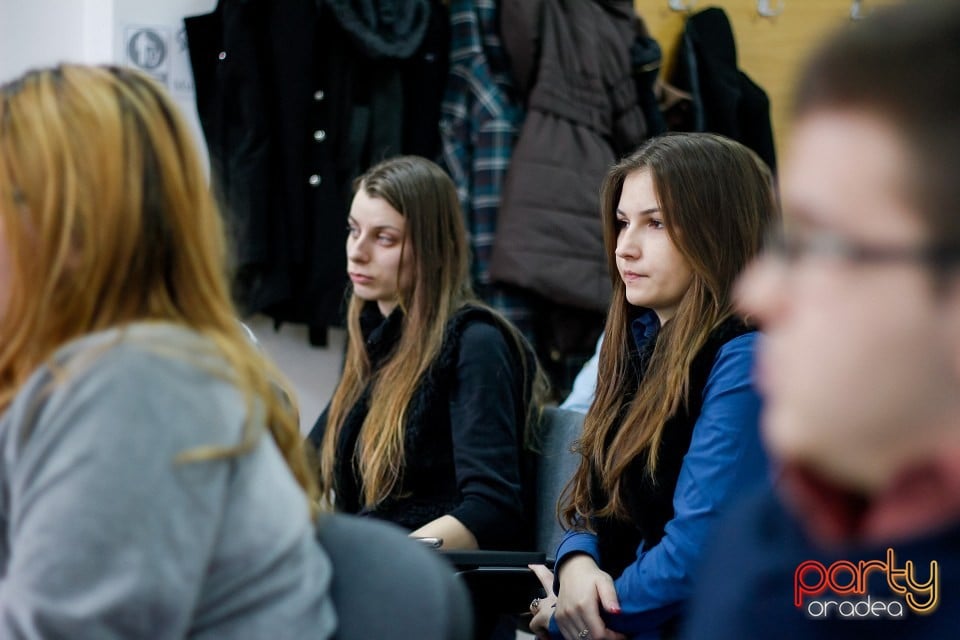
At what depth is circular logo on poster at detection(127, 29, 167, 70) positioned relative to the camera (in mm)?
2898

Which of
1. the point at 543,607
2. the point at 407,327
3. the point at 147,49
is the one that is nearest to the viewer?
the point at 543,607

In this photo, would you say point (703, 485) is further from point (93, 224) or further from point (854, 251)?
point (854, 251)

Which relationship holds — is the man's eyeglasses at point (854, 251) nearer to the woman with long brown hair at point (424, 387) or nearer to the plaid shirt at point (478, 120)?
the woman with long brown hair at point (424, 387)

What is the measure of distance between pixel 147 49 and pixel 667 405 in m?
1.91

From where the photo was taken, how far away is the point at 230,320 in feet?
3.18

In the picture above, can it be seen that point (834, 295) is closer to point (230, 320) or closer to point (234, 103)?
point (230, 320)

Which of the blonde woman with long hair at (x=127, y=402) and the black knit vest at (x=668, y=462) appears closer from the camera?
the blonde woman with long hair at (x=127, y=402)

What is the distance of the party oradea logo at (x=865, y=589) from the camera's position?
1.88ft

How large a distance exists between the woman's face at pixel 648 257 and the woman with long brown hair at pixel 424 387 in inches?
15.7

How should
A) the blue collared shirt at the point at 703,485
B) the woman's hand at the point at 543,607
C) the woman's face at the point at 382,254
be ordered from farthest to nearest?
the woman's face at the point at 382,254
the woman's hand at the point at 543,607
the blue collared shirt at the point at 703,485

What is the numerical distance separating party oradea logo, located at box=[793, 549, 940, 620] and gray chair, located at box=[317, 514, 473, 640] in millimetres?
327

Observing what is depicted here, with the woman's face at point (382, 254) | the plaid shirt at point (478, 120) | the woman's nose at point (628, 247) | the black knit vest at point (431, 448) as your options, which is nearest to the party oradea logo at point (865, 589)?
the woman's nose at point (628, 247)

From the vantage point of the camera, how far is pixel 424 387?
2.06m

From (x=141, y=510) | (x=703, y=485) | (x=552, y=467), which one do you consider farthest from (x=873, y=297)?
(x=552, y=467)
